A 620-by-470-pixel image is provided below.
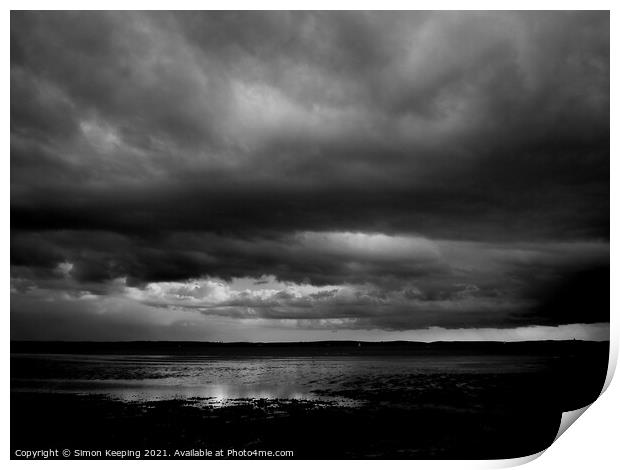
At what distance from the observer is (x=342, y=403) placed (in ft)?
37.6

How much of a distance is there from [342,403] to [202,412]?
3.17 meters

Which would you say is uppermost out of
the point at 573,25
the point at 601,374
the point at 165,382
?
the point at 573,25

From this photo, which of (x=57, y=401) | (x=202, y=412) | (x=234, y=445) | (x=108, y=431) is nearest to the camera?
(x=234, y=445)

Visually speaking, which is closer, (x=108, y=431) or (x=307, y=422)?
(x=108, y=431)

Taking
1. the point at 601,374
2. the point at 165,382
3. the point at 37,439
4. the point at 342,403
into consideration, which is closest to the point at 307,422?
the point at 342,403

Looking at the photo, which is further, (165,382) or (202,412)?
(165,382)

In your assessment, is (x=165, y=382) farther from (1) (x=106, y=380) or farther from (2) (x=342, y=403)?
(2) (x=342, y=403)

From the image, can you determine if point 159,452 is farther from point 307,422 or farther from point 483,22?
point 483,22

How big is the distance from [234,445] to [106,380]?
33.3 ft

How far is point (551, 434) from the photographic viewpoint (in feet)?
19.5

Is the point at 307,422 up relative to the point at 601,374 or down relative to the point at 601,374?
down

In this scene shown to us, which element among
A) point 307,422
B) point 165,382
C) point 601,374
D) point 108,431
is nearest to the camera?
point 601,374

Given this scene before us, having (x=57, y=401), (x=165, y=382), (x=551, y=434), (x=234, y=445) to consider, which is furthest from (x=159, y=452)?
(x=165, y=382)

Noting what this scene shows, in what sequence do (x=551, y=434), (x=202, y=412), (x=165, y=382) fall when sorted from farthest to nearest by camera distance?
(x=165, y=382) → (x=202, y=412) → (x=551, y=434)
